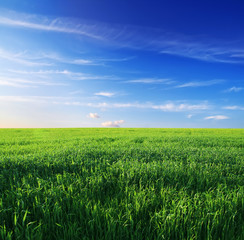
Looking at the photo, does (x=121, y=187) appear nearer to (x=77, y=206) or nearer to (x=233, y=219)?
(x=77, y=206)

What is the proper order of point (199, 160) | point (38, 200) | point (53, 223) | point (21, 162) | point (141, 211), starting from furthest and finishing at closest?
1. point (199, 160)
2. point (21, 162)
3. point (38, 200)
4. point (141, 211)
5. point (53, 223)

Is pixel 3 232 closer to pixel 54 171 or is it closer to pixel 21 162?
pixel 54 171

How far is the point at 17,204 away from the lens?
2887 millimetres

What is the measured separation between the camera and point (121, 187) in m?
3.52

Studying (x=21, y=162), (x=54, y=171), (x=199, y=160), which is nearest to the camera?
(x=54, y=171)

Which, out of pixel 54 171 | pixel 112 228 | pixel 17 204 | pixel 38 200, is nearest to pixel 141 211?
pixel 112 228

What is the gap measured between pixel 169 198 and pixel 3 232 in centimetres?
271

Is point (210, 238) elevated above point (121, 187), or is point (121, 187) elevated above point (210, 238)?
point (121, 187)

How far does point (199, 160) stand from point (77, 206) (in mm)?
4976

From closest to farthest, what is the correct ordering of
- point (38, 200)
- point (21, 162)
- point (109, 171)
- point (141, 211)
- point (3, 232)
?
point (3, 232)
point (141, 211)
point (38, 200)
point (109, 171)
point (21, 162)

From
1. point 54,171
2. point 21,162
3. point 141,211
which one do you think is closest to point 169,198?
point 141,211

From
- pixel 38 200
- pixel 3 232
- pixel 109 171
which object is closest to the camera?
pixel 3 232

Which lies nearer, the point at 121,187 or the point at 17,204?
the point at 17,204

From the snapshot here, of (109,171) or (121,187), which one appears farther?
(109,171)
